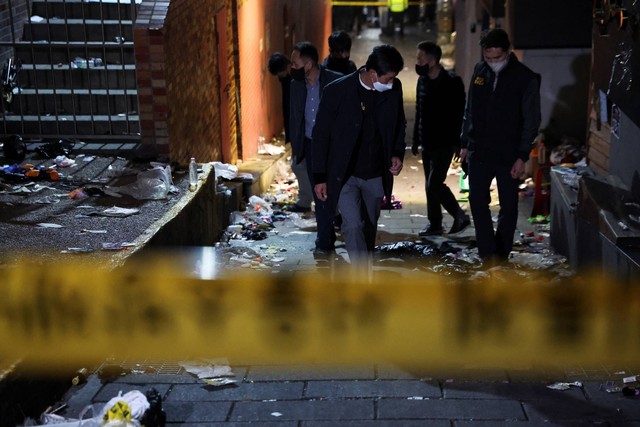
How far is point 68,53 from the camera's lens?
1028cm

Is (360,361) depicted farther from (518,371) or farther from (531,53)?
(531,53)

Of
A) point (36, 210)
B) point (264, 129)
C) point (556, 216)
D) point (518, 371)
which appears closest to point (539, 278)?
point (556, 216)

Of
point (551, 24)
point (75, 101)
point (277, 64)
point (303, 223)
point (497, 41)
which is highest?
point (551, 24)

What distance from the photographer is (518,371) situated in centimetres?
542

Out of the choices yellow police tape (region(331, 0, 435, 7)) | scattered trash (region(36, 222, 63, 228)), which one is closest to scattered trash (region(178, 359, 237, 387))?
scattered trash (region(36, 222, 63, 228))

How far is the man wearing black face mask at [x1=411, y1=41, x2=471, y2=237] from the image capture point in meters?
8.85

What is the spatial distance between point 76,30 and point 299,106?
3856 millimetres

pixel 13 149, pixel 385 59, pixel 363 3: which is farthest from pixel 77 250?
pixel 363 3

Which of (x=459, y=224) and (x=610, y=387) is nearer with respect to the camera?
(x=610, y=387)

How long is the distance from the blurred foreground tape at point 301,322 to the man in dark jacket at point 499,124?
62.4 inches

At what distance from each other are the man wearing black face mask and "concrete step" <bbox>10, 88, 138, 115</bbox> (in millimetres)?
3375

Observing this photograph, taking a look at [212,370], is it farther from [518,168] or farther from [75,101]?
[75,101]

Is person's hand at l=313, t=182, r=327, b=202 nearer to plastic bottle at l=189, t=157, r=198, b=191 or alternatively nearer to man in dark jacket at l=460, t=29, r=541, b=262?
man in dark jacket at l=460, t=29, r=541, b=262

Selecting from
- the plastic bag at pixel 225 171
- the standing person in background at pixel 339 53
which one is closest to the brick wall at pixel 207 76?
the plastic bag at pixel 225 171
